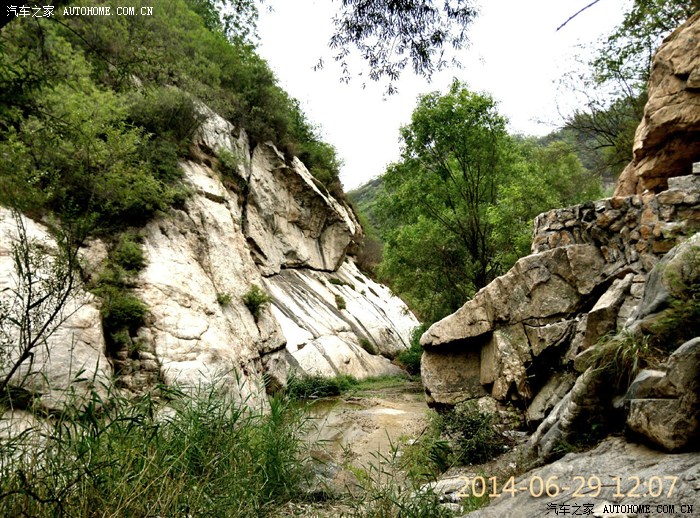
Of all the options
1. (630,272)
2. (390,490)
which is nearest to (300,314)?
(630,272)

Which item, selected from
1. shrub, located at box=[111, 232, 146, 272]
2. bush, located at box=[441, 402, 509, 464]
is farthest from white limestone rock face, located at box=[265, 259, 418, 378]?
bush, located at box=[441, 402, 509, 464]

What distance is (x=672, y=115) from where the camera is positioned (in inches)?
317

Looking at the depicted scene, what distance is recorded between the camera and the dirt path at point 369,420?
26.5 feet

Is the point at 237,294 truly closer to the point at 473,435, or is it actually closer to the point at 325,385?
the point at 325,385

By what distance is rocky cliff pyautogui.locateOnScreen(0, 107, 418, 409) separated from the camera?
26.4ft

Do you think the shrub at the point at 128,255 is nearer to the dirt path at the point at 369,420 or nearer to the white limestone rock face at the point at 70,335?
the white limestone rock face at the point at 70,335

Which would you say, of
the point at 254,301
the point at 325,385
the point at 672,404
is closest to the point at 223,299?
the point at 254,301

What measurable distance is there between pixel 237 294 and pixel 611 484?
11.9 meters

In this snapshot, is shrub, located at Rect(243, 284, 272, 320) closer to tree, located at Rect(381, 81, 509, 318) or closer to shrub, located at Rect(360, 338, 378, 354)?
tree, located at Rect(381, 81, 509, 318)

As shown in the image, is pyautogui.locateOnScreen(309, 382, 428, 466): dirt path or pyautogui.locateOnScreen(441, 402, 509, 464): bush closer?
pyautogui.locateOnScreen(441, 402, 509, 464): bush

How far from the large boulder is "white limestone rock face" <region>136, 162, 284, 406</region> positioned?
956 cm

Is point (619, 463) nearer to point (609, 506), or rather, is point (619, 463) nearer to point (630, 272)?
point (609, 506)

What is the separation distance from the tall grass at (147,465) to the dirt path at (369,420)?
314cm
